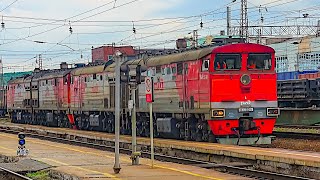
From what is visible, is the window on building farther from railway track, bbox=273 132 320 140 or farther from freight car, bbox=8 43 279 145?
railway track, bbox=273 132 320 140

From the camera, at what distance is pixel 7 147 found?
27984 millimetres

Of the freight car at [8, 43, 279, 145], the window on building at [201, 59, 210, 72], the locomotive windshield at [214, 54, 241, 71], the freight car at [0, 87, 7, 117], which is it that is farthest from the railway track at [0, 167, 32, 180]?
the freight car at [0, 87, 7, 117]

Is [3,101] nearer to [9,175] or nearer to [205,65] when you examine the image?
[205,65]

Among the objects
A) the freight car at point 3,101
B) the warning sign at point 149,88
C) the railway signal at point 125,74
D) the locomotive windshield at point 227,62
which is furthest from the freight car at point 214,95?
the freight car at point 3,101

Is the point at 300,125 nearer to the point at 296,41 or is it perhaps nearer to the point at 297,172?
the point at 297,172

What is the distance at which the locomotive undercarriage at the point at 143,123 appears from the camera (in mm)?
25614

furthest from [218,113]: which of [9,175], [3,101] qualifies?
[3,101]

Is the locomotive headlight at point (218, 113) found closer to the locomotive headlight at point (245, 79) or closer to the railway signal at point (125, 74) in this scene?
the locomotive headlight at point (245, 79)

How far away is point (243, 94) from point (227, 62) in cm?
142

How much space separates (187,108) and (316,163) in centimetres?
1047

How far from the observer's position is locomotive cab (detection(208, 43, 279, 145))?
78.7 feet

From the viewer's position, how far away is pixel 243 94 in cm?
2423

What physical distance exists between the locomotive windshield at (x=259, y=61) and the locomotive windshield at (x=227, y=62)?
1.57 ft

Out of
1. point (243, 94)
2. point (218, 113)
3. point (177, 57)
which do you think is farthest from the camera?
point (177, 57)
